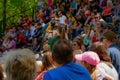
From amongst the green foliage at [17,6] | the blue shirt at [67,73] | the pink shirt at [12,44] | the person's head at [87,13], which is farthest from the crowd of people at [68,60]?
the green foliage at [17,6]

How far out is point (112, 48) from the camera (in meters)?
6.38

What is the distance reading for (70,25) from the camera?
1719 cm

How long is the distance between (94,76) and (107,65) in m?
0.37

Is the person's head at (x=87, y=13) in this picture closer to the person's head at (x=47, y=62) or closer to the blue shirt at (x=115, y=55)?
the blue shirt at (x=115, y=55)

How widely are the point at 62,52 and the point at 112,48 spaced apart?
226 centimetres

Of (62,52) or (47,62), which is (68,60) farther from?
(47,62)

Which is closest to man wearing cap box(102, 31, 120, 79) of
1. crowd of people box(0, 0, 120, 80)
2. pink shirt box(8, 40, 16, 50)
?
crowd of people box(0, 0, 120, 80)

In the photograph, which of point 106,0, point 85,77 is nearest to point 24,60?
point 85,77

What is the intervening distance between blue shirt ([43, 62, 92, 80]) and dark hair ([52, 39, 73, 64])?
0.06 meters

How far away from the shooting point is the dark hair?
14.0 feet

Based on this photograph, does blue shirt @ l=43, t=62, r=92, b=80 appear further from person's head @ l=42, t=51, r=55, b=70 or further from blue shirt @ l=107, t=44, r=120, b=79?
blue shirt @ l=107, t=44, r=120, b=79

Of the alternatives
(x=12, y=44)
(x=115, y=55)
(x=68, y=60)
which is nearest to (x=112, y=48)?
(x=115, y=55)

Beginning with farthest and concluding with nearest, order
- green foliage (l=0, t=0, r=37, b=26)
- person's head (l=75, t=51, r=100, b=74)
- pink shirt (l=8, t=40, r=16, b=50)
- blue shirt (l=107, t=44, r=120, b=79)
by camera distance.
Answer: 1. green foliage (l=0, t=0, r=37, b=26)
2. pink shirt (l=8, t=40, r=16, b=50)
3. blue shirt (l=107, t=44, r=120, b=79)
4. person's head (l=75, t=51, r=100, b=74)

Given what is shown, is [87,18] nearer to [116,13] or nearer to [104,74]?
[116,13]
